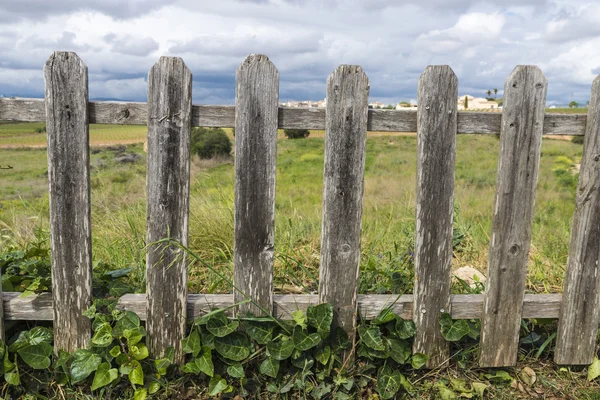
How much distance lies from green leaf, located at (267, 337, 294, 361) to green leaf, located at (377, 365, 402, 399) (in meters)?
0.52

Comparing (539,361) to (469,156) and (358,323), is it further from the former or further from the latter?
(469,156)

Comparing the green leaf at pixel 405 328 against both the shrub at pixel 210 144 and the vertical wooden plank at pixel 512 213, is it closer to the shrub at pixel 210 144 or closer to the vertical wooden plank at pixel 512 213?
the vertical wooden plank at pixel 512 213

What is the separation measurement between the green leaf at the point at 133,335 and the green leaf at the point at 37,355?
1.44 ft

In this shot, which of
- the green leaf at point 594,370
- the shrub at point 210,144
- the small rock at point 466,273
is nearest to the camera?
the green leaf at point 594,370

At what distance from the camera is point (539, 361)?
3125mm

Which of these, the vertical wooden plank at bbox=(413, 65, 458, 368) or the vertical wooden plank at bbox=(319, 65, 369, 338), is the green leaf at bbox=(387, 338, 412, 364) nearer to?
the vertical wooden plank at bbox=(413, 65, 458, 368)

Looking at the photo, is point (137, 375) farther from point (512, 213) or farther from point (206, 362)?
point (512, 213)

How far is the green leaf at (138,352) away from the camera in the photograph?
264 cm

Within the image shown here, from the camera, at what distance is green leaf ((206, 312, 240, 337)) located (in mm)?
2625

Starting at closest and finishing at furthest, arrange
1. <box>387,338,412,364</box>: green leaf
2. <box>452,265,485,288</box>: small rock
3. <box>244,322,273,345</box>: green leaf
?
1. <box>244,322,273,345</box>: green leaf
2. <box>387,338,412,364</box>: green leaf
3. <box>452,265,485,288</box>: small rock

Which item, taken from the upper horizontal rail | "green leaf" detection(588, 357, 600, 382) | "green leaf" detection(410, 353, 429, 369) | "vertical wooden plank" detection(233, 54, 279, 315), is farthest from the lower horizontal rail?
the upper horizontal rail

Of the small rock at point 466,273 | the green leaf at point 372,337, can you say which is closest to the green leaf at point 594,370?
the small rock at point 466,273

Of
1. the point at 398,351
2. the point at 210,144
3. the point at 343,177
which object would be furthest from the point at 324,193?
the point at 210,144

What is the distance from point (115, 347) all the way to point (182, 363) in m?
0.38
